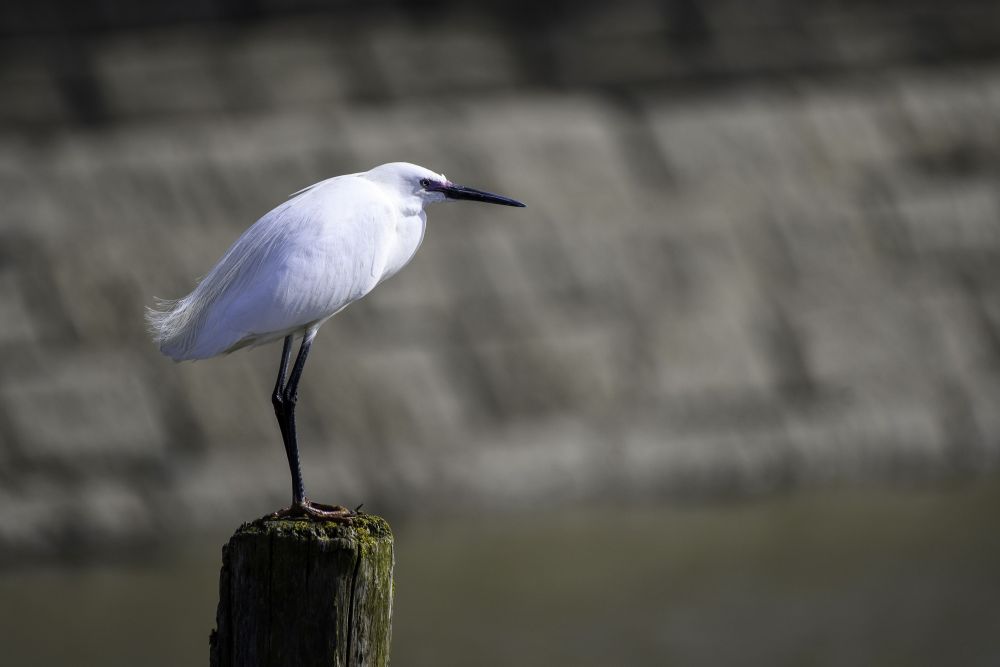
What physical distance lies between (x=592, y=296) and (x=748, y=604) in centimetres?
239

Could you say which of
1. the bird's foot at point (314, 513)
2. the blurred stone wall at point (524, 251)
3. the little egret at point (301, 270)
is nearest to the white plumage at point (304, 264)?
the little egret at point (301, 270)

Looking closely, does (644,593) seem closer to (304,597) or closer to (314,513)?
(314,513)

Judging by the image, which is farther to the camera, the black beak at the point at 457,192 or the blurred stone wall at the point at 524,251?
the blurred stone wall at the point at 524,251

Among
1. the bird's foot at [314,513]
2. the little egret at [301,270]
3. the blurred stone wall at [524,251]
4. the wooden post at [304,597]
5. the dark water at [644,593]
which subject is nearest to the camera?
the wooden post at [304,597]

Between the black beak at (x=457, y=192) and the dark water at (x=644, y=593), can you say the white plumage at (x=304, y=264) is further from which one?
the dark water at (x=644, y=593)

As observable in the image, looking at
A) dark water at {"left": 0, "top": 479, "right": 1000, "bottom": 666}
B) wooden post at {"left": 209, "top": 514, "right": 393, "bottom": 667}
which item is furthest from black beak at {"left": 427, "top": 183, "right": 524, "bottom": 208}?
dark water at {"left": 0, "top": 479, "right": 1000, "bottom": 666}

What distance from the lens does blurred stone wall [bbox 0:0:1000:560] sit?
730cm

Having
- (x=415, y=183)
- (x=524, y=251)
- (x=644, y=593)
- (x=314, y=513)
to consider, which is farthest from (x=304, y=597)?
(x=524, y=251)

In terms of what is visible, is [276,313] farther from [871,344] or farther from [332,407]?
[871,344]

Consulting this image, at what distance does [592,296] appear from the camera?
8.27 meters

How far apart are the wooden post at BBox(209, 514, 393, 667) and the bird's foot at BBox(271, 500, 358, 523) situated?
18 centimetres

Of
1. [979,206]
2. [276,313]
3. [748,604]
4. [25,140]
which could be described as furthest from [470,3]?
[276,313]

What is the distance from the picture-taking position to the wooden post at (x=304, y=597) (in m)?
2.38

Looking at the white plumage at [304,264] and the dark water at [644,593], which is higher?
the white plumage at [304,264]
